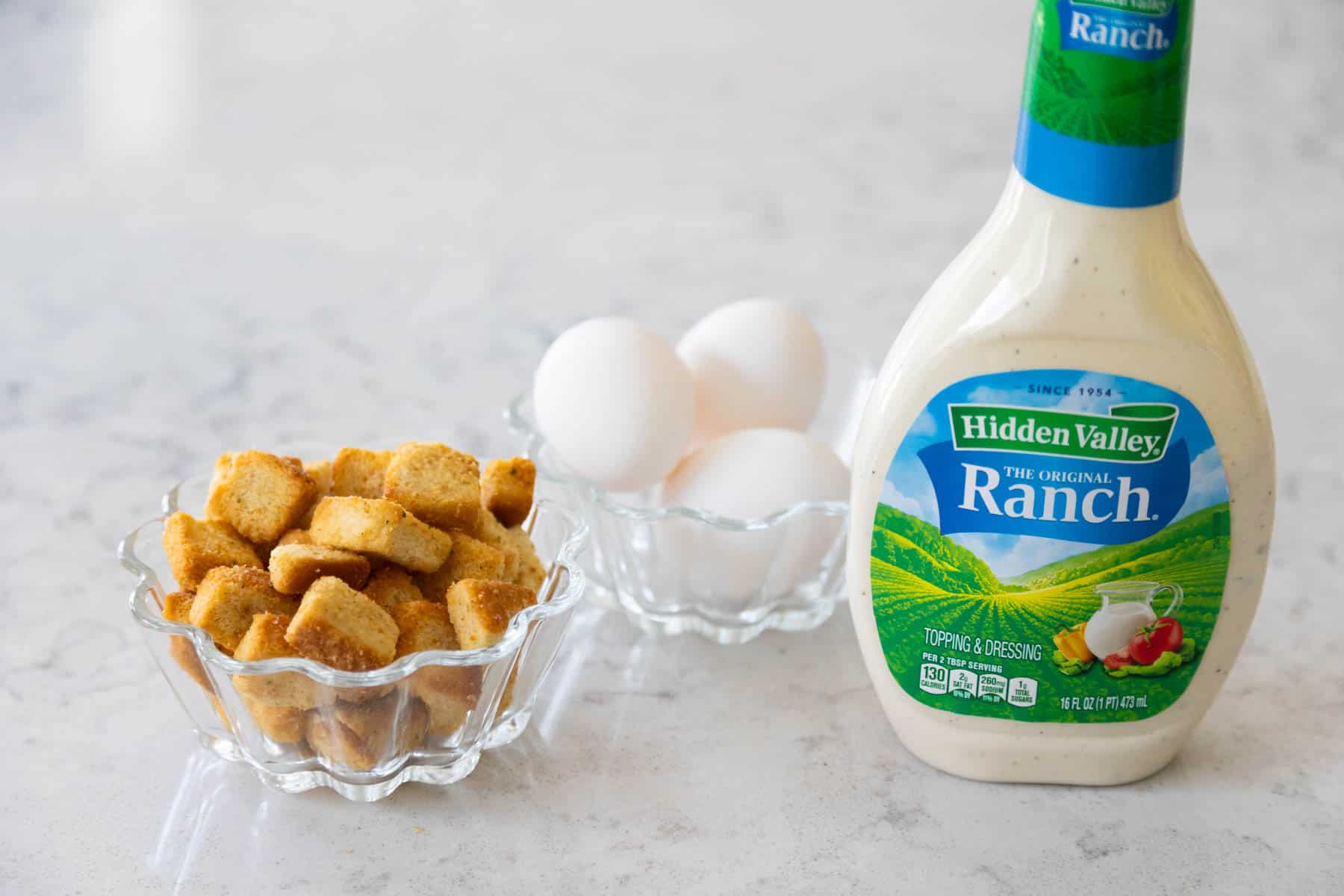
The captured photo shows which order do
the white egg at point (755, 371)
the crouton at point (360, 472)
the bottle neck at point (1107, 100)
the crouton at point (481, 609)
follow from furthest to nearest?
the white egg at point (755, 371) → the crouton at point (360, 472) → the crouton at point (481, 609) → the bottle neck at point (1107, 100)

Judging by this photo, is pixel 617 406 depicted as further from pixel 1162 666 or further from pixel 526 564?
pixel 1162 666

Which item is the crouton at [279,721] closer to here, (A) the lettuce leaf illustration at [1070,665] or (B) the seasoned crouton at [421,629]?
(B) the seasoned crouton at [421,629]

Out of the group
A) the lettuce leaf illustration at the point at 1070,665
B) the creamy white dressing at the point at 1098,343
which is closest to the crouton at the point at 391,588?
the creamy white dressing at the point at 1098,343

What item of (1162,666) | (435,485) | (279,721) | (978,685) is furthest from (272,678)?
(1162,666)

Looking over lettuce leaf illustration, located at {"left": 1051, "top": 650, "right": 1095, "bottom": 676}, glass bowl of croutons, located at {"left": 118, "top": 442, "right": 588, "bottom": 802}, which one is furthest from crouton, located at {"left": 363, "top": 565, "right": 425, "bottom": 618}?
lettuce leaf illustration, located at {"left": 1051, "top": 650, "right": 1095, "bottom": 676}

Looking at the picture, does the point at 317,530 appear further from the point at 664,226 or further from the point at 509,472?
the point at 664,226

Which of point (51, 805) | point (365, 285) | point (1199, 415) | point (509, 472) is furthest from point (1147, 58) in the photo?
point (365, 285)
